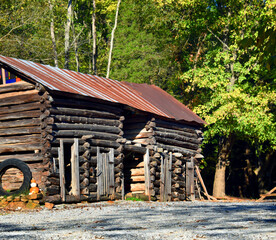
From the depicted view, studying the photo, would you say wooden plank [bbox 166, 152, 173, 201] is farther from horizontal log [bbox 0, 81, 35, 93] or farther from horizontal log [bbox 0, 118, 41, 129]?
horizontal log [bbox 0, 81, 35, 93]

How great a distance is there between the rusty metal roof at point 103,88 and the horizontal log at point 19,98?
65 centimetres

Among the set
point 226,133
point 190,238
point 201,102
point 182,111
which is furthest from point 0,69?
point 201,102

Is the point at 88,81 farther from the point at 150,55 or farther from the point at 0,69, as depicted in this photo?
the point at 150,55

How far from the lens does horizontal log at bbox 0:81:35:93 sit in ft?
60.6

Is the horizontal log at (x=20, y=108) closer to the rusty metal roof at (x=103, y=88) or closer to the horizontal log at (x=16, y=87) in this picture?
the horizontal log at (x=16, y=87)

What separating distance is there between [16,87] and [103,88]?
4547 mm

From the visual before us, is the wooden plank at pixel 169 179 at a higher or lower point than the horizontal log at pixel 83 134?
lower

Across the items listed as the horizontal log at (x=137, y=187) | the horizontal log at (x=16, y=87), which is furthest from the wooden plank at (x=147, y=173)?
the horizontal log at (x=16, y=87)

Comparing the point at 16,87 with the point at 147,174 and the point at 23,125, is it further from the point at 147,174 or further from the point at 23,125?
the point at 147,174

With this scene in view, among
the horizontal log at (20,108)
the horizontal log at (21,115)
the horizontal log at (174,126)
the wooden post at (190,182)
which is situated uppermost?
the horizontal log at (20,108)

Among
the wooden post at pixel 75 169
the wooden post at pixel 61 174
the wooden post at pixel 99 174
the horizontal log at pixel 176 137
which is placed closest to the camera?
the wooden post at pixel 61 174

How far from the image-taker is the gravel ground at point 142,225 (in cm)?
960

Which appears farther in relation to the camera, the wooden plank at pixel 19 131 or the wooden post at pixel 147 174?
the wooden post at pixel 147 174

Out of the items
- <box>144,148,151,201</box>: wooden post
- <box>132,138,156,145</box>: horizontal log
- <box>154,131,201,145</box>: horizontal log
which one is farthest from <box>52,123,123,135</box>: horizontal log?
<box>154,131,201,145</box>: horizontal log
